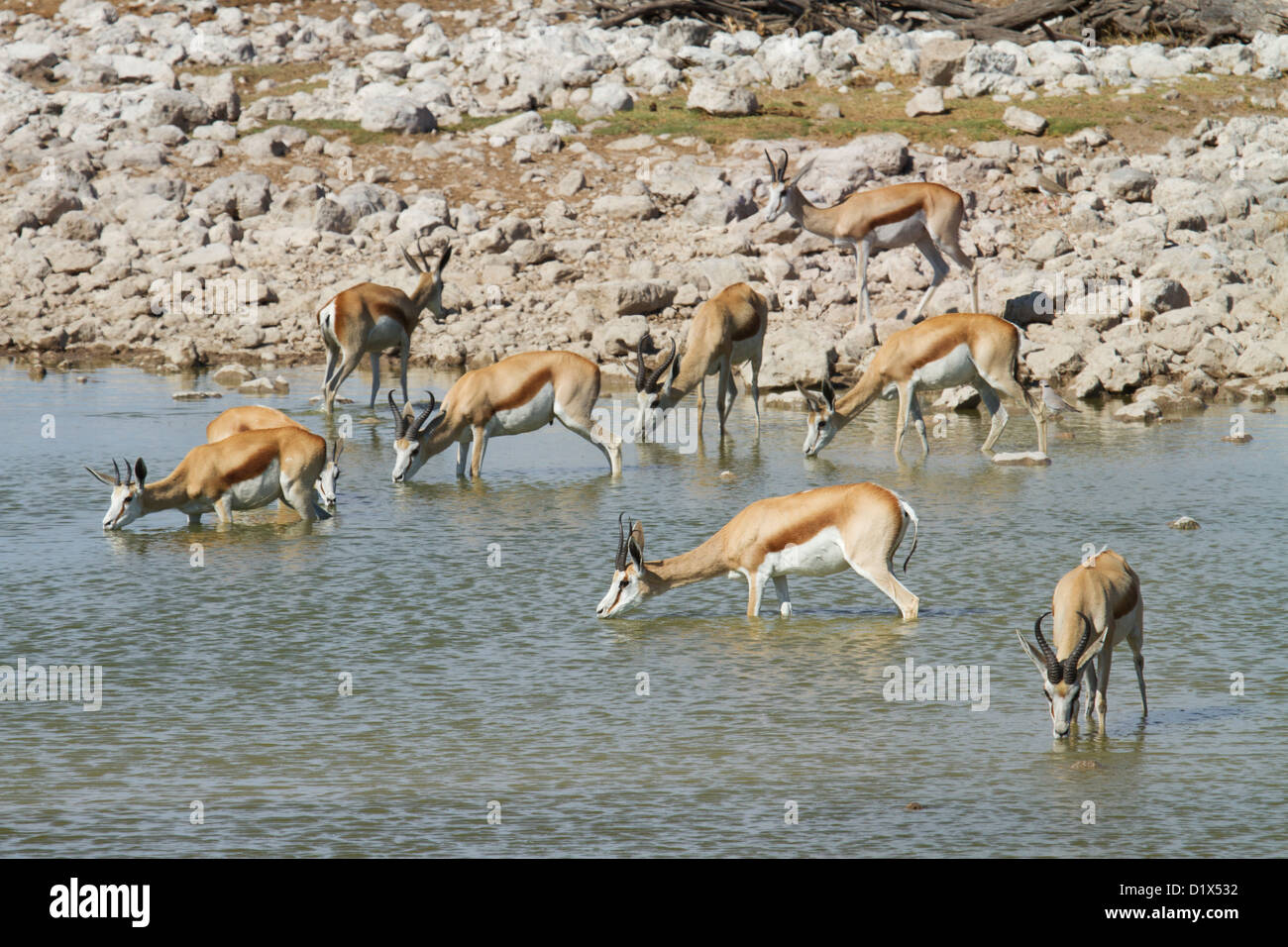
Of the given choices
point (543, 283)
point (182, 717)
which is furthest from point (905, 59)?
point (182, 717)

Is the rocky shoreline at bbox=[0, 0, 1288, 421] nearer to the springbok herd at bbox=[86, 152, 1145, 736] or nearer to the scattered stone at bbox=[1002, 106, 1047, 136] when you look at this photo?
the scattered stone at bbox=[1002, 106, 1047, 136]

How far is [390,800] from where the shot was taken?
6.62 meters

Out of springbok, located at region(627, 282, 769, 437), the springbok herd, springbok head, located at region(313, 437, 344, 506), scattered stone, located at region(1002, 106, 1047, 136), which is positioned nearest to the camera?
the springbok herd

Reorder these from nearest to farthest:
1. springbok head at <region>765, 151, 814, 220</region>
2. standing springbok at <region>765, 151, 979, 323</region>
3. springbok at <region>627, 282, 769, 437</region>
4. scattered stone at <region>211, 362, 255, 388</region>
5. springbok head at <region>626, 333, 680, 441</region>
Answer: springbok head at <region>626, 333, 680, 441</region>, springbok at <region>627, 282, 769, 437</region>, scattered stone at <region>211, 362, 255, 388</region>, standing springbok at <region>765, 151, 979, 323</region>, springbok head at <region>765, 151, 814, 220</region>

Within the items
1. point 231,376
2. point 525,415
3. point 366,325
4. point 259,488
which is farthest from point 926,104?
point 259,488

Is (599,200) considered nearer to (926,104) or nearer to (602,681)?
(926,104)

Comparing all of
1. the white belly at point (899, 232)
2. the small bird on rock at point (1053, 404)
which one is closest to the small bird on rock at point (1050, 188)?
the white belly at point (899, 232)

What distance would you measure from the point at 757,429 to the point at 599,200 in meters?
8.70

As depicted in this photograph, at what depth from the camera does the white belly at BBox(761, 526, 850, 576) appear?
922 cm

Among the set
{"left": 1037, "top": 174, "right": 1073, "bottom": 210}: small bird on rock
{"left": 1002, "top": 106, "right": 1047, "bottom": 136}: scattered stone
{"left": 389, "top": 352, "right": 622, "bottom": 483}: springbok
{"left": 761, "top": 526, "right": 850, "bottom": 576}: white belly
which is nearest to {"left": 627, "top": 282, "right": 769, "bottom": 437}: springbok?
{"left": 389, "top": 352, "right": 622, "bottom": 483}: springbok

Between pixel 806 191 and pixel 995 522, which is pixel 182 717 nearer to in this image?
pixel 995 522

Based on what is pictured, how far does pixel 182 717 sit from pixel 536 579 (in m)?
3.39

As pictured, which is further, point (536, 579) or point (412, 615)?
point (536, 579)

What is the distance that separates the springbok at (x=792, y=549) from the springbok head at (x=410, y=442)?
487cm
